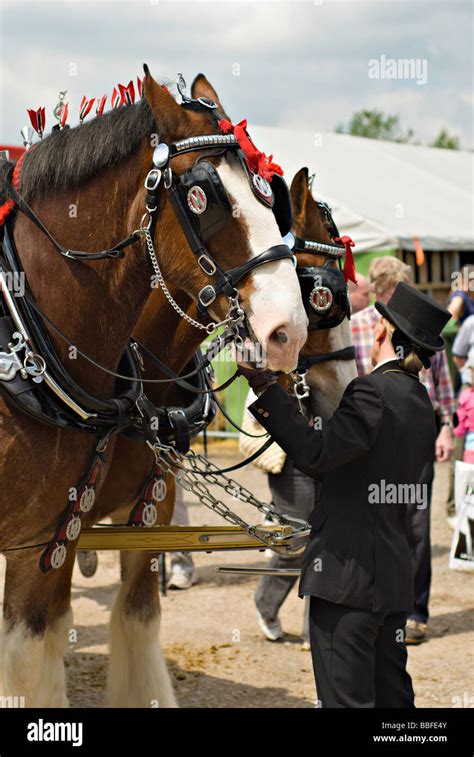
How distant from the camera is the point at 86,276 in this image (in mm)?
2736

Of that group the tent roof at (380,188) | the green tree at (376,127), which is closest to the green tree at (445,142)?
the green tree at (376,127)

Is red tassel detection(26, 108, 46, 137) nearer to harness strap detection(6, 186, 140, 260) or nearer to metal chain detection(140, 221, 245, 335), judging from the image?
harness strap detection(6, 186, 140, 260)

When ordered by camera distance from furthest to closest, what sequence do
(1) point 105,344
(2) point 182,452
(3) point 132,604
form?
1. (3) point 132,604
2. (2) point 182,452
3. (1) point 105,344

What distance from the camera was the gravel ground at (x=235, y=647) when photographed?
14.9 ft

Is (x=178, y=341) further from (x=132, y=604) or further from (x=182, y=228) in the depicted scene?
(x=132, y=604)

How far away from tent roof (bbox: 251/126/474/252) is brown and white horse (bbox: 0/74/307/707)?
8671 mm

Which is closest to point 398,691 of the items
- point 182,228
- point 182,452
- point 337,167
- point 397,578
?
point 397,578

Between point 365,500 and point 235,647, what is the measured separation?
261cm

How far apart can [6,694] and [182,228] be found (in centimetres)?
156

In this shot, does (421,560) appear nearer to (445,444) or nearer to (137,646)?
(445,444)

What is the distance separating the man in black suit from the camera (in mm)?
2799

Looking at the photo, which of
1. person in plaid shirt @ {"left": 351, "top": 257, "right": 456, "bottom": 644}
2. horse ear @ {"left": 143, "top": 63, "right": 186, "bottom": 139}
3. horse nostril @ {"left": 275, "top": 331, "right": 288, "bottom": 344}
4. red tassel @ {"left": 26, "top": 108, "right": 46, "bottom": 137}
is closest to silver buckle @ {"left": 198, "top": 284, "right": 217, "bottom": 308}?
horse nostril @ {"left": 275, "top": 331, "right": 288, "bottom": 344}

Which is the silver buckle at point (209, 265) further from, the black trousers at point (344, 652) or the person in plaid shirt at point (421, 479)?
the person in plaid shirt at point (421, 479)

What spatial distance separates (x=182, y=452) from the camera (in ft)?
10.8
